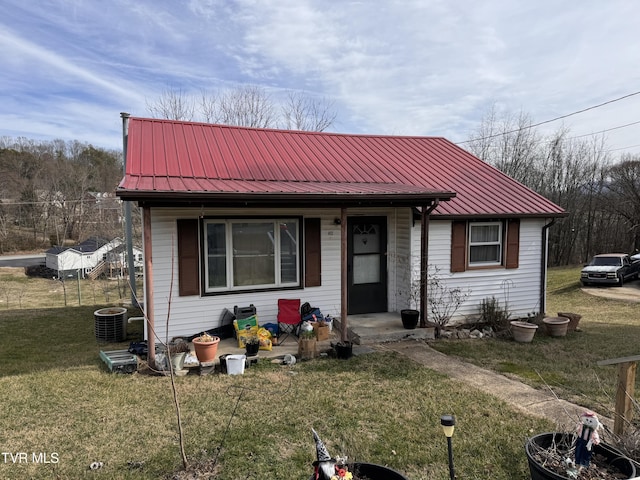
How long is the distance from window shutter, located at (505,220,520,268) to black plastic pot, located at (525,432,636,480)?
6.57 m

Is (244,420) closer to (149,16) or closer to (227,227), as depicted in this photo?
(227,227)

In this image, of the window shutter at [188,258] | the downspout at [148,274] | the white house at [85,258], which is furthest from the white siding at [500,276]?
the white house at [85,258]

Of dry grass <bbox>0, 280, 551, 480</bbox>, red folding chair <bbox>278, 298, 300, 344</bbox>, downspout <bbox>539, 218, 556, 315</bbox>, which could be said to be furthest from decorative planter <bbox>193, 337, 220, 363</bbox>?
downspout <bbox>539, 218, 556, 315</bbox>

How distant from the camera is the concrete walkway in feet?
15.2

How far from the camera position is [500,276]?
9461 mm

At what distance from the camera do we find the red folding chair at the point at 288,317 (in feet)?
25.4

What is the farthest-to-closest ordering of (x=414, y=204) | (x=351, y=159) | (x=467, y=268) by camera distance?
(x=351, y=159) → (x=467, y=268) → (x=414, y=204)

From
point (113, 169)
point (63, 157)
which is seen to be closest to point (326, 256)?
point (113, 169)

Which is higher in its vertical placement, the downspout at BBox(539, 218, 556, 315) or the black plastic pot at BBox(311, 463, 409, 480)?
the downspout at BBox(539, 218, 556, 315)

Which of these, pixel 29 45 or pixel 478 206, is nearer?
pixel 478 206

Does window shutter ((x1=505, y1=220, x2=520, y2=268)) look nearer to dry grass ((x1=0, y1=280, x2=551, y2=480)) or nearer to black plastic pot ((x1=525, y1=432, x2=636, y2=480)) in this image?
dry grass ((x1=0, y1=280, x2=551, y2=480))

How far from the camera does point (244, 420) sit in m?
4.45

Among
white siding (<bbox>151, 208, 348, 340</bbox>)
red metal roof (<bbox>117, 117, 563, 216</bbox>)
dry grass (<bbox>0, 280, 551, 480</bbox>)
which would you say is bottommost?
dry grass (<bbox>0, 280, 551, 480</bbox>)

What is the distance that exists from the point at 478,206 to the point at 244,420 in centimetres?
696
